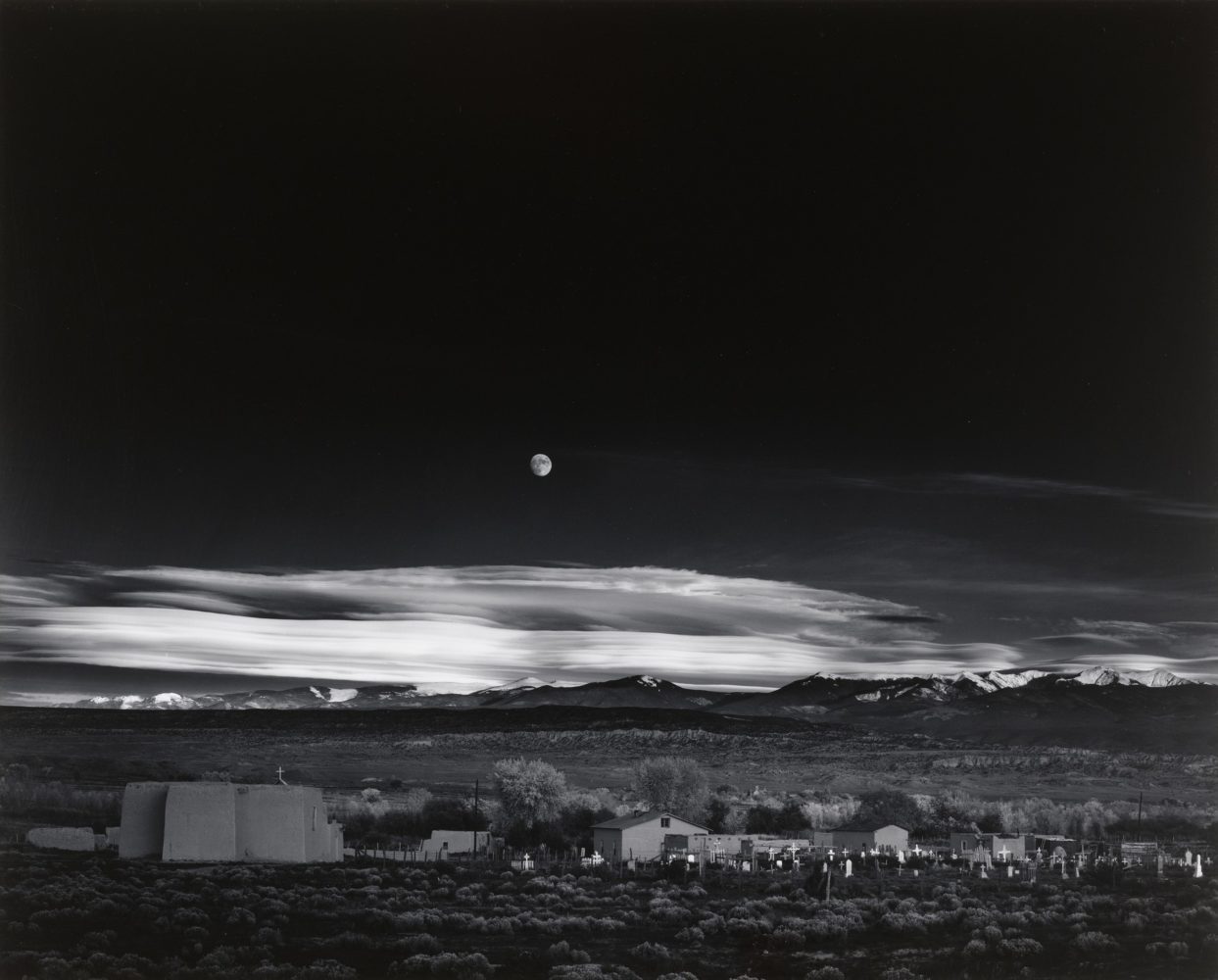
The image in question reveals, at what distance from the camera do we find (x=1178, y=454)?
26828 mm

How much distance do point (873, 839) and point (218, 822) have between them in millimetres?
15420

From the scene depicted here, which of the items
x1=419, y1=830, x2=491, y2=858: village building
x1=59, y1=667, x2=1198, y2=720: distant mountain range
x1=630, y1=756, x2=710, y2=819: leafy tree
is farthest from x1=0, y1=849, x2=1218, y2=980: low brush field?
x1=630, y1=756, x2=710, y2=819: leafy tree

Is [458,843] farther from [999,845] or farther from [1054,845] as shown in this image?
[1054,845]

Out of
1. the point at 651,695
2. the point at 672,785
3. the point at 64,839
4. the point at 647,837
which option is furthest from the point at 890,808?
the point at 64,839

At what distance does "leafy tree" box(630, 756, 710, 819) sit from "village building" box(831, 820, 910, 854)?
14.7 ft

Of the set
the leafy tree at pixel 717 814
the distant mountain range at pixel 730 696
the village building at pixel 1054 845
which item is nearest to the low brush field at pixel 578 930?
the village building at pixel 1054 845

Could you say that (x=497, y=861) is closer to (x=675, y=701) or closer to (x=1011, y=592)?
(x=675, y=701)

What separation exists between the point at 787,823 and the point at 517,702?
27.0 feet

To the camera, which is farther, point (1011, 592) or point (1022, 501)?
point (1011, 592)

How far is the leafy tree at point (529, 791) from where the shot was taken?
35875mm

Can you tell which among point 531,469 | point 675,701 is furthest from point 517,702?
point 531,469

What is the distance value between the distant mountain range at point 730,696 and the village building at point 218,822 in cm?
656

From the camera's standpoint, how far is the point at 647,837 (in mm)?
32250

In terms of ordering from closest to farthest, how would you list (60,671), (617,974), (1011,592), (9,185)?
(617,974)
(9,185)
(1011,592)
(60,671)
